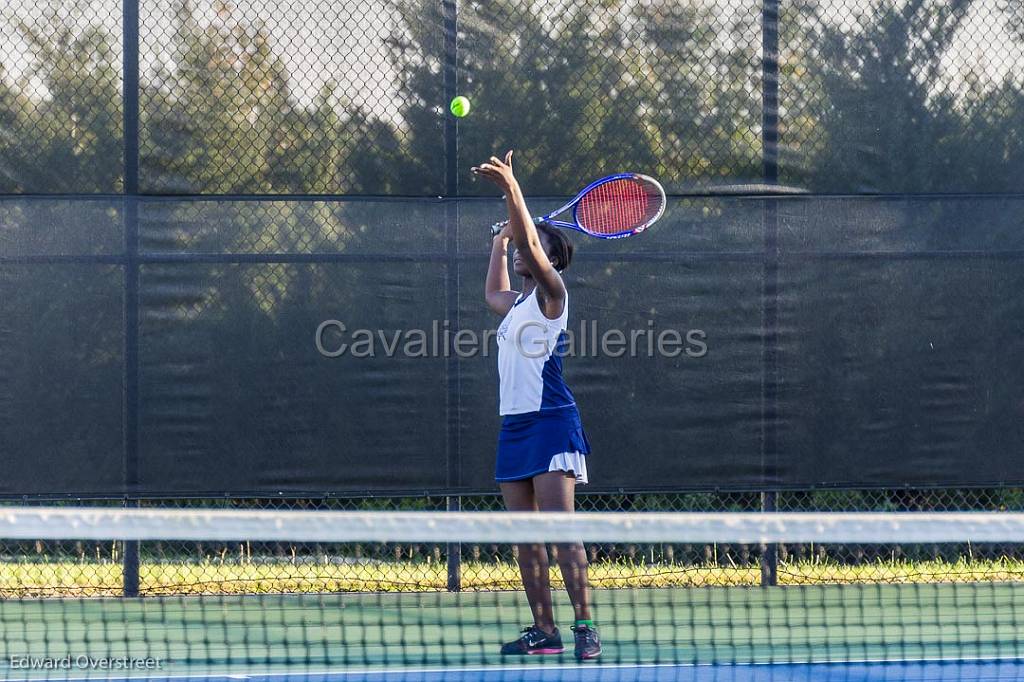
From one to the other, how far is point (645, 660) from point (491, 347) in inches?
62.9

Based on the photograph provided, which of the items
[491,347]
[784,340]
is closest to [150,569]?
Answer: [491,347]

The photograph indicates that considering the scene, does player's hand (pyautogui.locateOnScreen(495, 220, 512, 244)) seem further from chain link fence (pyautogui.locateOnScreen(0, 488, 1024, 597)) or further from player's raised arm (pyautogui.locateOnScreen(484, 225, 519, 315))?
chain link fence (pyautogui.locateOnScreen(0, 488, 1024, 597))

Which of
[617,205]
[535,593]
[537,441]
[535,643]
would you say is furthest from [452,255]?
[535,643]

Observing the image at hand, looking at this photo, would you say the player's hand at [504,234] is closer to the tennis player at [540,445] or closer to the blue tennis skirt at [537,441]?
the tennis player at [540,445]

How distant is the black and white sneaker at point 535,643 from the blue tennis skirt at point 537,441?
504 mm

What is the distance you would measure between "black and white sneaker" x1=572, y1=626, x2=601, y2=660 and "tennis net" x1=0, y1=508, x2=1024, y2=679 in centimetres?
11

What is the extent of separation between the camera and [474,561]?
5.39 metres

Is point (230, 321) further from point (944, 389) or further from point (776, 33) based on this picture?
point (944, 389)

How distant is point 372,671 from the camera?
3.91 metres

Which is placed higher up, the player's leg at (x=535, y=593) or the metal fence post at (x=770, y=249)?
the metal fence post at (x=770, y=249)

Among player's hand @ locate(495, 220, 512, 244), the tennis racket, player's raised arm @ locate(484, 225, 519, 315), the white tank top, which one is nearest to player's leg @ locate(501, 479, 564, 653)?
the white tank top

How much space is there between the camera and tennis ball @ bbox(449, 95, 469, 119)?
5145mm

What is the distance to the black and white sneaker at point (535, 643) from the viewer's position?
12.8 ft

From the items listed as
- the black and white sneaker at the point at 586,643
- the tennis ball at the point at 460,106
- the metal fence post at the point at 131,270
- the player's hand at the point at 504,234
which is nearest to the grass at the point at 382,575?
the metal fence post at the point at 131,270
